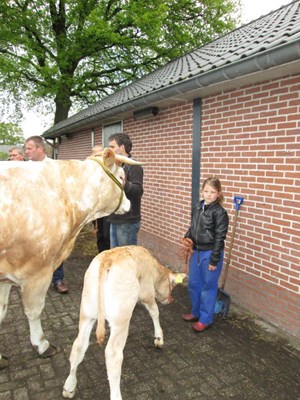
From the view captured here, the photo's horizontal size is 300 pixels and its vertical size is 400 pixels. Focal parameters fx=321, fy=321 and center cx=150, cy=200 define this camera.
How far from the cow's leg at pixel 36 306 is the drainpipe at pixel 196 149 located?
9.83ft

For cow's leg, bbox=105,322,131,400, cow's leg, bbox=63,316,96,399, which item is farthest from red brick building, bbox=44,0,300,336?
cow's leg, bbox=63,316,96,399

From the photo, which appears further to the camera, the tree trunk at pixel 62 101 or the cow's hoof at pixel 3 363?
the tree trunk at pixel 62 101

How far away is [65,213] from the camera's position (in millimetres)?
2859

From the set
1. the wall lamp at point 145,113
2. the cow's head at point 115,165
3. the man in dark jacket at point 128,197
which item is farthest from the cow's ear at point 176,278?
the wall lamp at point 145,113

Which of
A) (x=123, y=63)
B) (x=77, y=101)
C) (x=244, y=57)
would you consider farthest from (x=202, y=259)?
(x=77, y=101)

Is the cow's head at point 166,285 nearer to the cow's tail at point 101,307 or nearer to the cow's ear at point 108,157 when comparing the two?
the cow's tail at point 101,307

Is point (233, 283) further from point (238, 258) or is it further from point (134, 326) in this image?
point (134, 326)

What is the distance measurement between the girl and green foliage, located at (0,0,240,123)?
13902mm

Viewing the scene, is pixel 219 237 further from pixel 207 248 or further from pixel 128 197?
pixel 128 197

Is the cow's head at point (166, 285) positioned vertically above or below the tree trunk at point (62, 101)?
below

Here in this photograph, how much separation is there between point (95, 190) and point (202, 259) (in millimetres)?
1504

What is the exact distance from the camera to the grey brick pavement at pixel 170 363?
2.70m

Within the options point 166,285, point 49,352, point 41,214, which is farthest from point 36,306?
point 166,285

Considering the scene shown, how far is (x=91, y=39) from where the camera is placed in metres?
16.0
